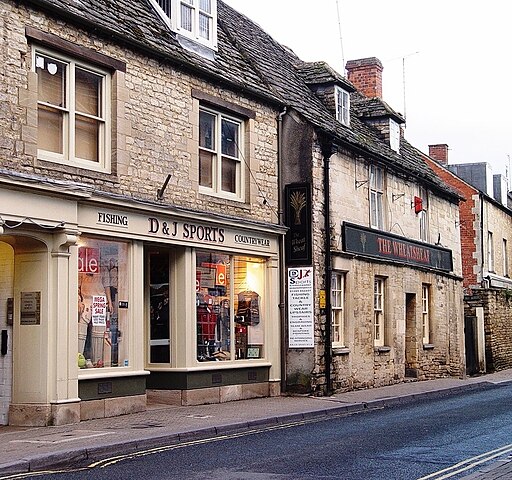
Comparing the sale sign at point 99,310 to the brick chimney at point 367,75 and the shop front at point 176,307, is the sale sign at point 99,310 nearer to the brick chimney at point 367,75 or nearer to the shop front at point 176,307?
the shop front at point 176,307

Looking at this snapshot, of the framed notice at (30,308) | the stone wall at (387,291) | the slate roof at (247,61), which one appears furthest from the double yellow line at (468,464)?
the slate roof at (247,61)

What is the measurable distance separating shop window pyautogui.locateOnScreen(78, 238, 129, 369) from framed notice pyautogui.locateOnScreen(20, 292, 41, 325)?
1.03 metres

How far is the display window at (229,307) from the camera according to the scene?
1867cm

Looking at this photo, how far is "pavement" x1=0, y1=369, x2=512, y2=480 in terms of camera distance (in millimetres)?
10961

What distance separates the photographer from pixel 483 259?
37.0 m

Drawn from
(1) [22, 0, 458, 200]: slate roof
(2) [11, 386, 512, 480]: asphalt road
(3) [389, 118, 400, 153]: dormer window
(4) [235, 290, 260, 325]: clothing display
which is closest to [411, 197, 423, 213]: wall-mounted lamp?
(1) [22, 0, 458, 200]: slate roof

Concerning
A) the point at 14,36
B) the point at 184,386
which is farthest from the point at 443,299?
the point at 14,36

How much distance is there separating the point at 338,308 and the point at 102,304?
7.95 meters

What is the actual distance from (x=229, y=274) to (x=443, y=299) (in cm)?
1223

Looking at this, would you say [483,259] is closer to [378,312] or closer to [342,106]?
[378,312]

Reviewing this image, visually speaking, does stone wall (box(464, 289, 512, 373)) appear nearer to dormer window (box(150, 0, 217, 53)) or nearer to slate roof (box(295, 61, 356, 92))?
slate roof (box(295, 61, 356, 92))

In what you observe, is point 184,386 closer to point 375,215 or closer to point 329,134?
point 329,134

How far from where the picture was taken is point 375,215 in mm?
25156

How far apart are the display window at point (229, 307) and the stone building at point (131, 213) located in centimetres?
4
